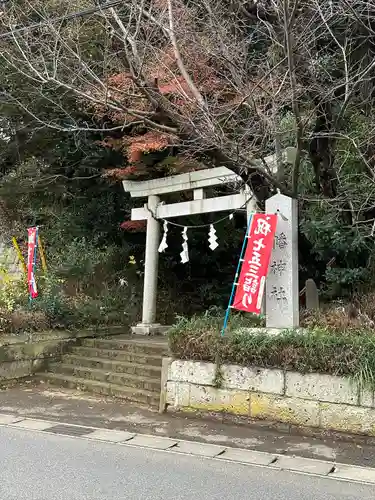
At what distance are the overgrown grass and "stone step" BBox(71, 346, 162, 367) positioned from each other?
1.95 metres

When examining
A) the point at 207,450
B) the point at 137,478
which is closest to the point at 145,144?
the point at 207,450

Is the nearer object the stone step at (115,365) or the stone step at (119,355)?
the stone step at (115,365)

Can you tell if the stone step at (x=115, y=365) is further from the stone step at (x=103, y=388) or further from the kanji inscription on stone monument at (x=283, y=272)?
the kanji inscription on stone monument at (x=283, y=272)

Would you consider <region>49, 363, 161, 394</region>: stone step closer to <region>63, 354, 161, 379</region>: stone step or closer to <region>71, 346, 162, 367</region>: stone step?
<region>63, 354, 161, 379</region>: stone step

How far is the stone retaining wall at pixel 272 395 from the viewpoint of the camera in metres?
6.40

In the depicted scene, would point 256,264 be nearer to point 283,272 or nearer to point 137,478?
point 283,272

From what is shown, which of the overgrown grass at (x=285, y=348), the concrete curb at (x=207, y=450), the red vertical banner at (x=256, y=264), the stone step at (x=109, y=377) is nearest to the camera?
the concrete curb at (x=207, y=450)

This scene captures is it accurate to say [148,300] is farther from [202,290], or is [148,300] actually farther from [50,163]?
[50,163]

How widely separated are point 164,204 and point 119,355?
153 inches

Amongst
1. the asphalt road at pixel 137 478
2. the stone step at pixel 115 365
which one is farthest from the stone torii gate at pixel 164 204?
the asphalt road at pixel 137 478

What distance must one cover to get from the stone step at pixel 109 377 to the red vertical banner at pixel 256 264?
2214 mm

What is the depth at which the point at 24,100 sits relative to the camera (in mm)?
14477

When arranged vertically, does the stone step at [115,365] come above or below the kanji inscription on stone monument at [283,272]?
below

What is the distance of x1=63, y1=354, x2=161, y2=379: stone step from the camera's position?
926 centimetres
